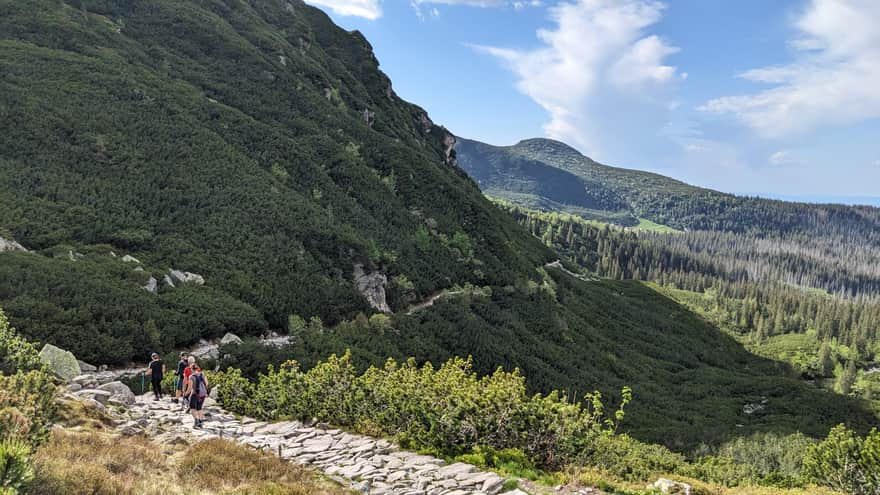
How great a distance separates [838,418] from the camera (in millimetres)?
65312

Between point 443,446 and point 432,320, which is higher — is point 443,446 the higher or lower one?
the higher one

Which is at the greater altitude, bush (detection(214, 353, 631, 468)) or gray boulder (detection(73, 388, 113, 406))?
bush (detection(214, 353, 631, 468))

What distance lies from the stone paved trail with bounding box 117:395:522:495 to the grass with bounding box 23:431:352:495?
106 centimetres

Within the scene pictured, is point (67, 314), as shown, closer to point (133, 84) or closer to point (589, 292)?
point (133, 84)

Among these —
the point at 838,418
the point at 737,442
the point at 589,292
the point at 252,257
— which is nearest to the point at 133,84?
the point at 252,257

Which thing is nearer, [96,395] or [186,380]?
[96,395]

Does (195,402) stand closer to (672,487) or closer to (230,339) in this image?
(230,339)

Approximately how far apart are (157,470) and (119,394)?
30.2 feet

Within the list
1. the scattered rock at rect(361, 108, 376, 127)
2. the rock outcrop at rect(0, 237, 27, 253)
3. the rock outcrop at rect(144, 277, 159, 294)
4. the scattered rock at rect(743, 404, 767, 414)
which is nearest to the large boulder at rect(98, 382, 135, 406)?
the rock outcrop at rect(144, 277, 159, 294)

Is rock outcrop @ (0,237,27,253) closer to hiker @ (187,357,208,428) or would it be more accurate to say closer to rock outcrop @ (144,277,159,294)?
rock outcrop @ (144,277,159,294)

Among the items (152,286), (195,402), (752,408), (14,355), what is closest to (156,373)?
(195,402)

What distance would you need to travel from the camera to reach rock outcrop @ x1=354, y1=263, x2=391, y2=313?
4820 cm

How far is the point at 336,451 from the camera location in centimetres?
1402

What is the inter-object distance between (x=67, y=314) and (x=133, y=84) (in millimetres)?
42878
